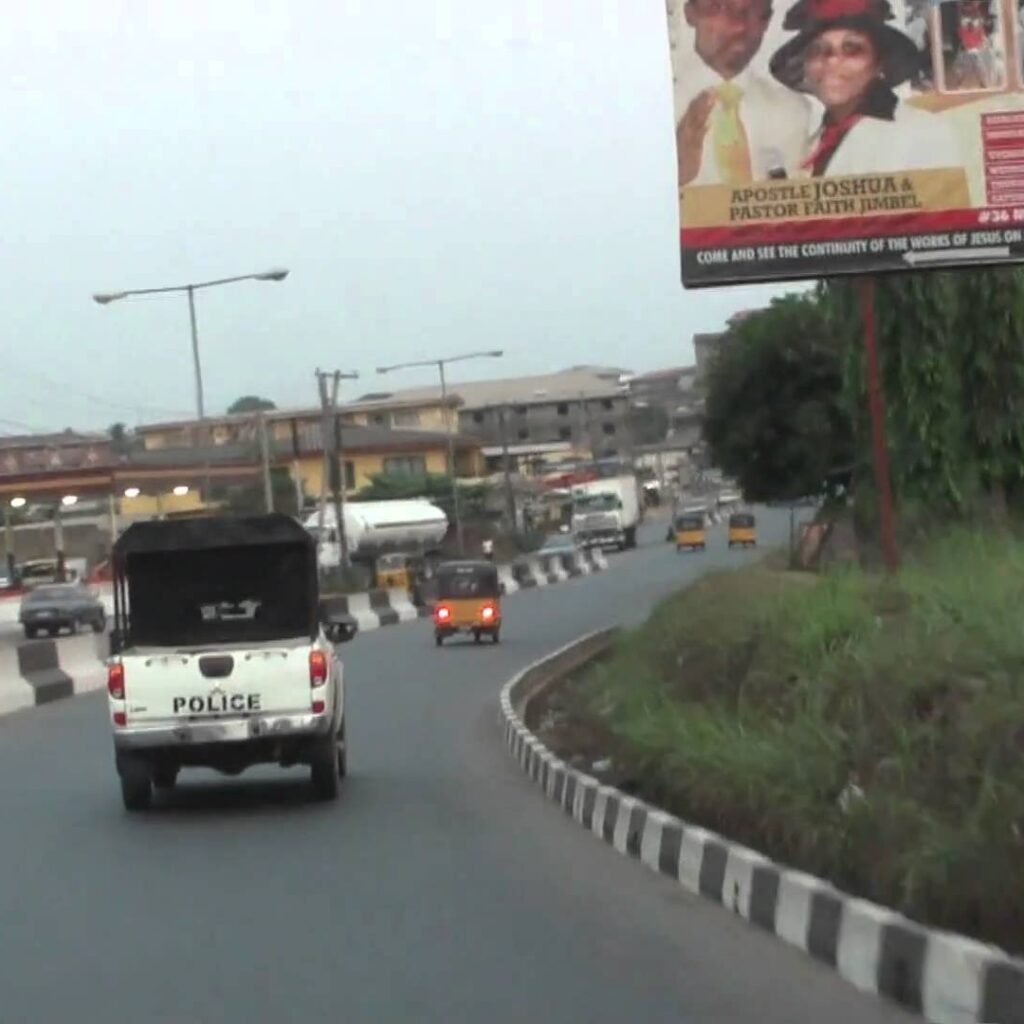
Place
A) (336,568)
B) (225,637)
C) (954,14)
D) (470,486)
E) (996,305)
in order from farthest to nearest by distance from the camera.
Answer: (470,486) → (336,568) → (996,305) → (954,14) → (225,637)

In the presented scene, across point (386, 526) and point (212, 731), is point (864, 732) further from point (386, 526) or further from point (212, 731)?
point (386, 526)

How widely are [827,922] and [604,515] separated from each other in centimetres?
10114

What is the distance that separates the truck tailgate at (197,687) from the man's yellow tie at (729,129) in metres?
8.13

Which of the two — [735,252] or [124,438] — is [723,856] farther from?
[124,438]

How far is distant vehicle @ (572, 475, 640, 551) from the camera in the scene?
366 feet

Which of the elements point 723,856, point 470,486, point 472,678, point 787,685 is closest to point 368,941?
point 723,856

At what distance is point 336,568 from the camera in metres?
80.2

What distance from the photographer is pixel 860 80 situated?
23.7 m

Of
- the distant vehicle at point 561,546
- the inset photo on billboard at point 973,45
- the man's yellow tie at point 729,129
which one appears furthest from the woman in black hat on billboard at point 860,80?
the distant vehicle at point 561,546

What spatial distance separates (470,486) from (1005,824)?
371ft

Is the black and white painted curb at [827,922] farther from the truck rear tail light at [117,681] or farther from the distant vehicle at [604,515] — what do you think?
the distant vehicle at [604,515]

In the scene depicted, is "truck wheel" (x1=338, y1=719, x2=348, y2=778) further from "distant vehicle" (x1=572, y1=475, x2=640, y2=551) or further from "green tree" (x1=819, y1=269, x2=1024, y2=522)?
"distant vehicle" (x1=572, y1=475, x2=640, y2=551)

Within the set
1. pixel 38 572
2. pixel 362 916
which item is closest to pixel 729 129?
pixel 362 916

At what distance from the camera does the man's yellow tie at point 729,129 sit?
2381cm
